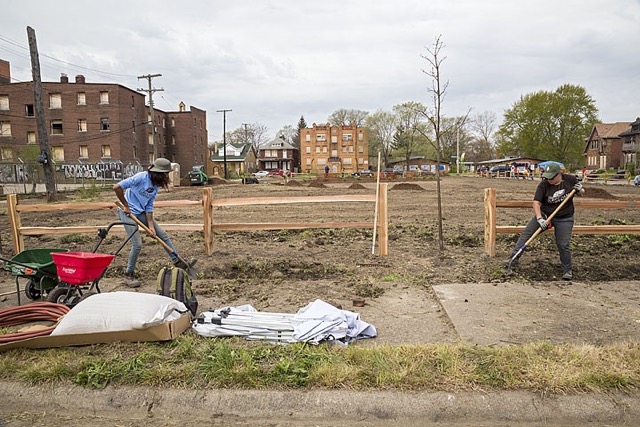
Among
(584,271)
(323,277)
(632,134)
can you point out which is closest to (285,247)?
(323,277)

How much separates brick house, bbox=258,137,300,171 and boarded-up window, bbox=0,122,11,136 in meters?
56.3

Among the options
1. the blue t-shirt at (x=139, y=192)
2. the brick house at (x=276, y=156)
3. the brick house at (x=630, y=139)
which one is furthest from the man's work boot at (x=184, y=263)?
the brick house at (x=276, y=156)

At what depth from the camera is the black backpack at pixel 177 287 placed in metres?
4.55

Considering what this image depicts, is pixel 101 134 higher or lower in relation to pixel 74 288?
higher

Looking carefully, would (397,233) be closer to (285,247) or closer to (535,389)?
(285,247)

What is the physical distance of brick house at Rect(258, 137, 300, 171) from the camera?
101438 mm

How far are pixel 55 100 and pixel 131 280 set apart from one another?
5114 cm

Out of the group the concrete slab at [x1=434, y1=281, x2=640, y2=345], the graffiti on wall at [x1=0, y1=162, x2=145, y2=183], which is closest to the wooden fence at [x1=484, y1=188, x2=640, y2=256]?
the concrete slab at [x1=434, y1=281, x2=640, y2=345]

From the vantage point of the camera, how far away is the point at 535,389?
3.24m

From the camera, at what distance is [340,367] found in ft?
11.4

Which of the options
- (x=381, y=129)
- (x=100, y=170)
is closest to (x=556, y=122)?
(x=381, y=129)

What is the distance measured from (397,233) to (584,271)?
4174mm

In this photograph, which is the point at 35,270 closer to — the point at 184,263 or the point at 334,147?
the point at 184,263

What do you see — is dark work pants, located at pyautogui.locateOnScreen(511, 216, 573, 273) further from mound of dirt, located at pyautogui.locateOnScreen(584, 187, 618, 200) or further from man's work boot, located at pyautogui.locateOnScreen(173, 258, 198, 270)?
mound of dirt, located at pyautogui.locateOnScreen(584, 187, 618, 200)
